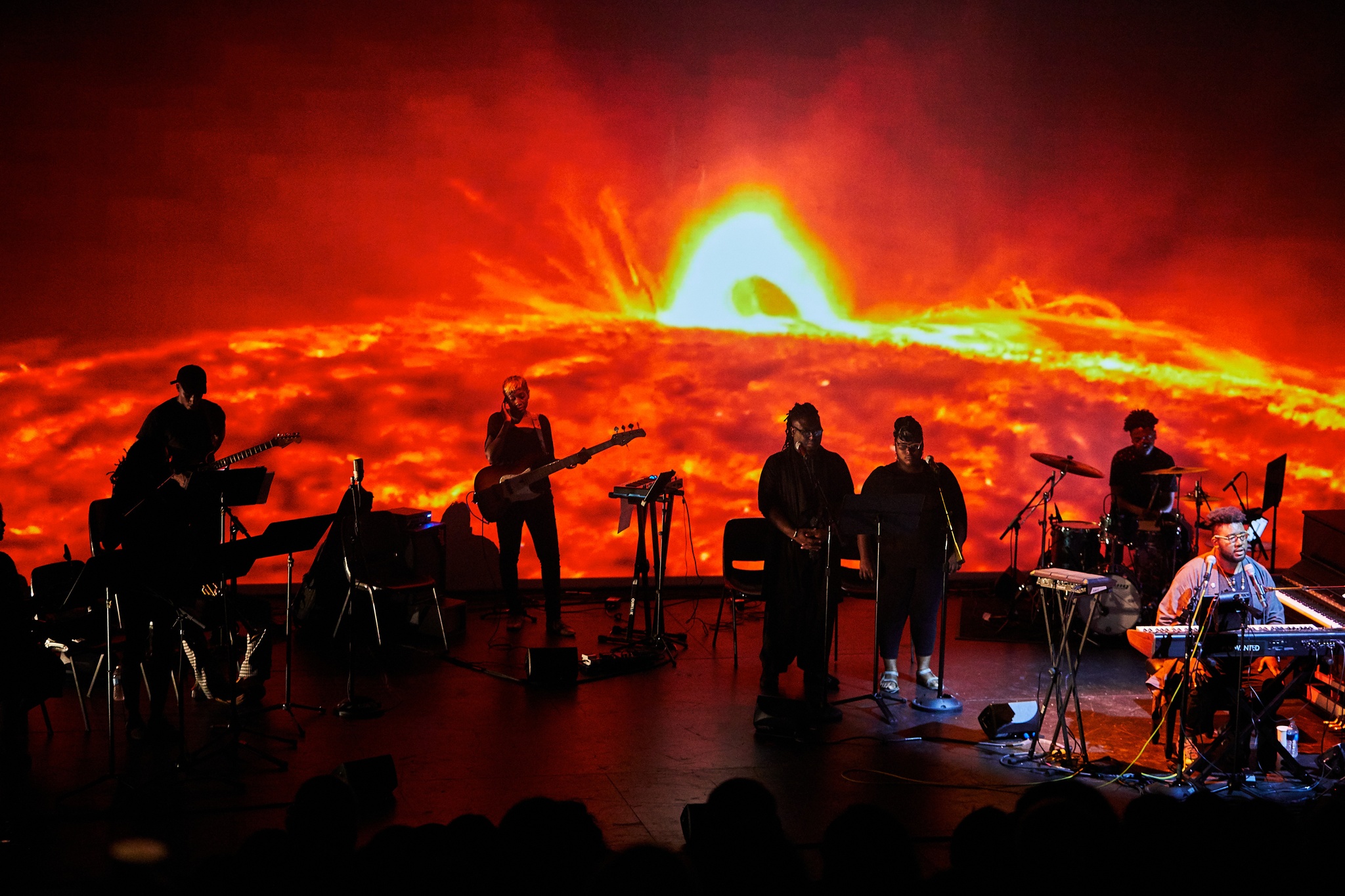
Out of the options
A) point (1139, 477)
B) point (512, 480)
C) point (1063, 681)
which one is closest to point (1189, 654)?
point (1063, 681)

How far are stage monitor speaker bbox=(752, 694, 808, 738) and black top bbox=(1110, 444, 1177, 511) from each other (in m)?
4.19

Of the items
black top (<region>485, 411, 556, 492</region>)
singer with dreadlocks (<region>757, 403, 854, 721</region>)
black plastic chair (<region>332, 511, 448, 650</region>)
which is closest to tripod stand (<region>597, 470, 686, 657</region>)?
black top (<region>485, 411, 556, 492</region>)

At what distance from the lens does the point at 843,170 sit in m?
9.37

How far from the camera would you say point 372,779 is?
15.4 feet

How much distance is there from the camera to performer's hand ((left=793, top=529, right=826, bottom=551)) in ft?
20.1

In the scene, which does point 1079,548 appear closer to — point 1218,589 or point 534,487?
point 1218,589

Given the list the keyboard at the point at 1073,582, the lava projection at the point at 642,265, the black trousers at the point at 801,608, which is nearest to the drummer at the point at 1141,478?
the lava projection at the point at 642,265

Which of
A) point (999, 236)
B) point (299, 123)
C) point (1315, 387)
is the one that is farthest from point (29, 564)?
point (1315, 387)

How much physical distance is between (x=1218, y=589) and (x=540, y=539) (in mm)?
4167

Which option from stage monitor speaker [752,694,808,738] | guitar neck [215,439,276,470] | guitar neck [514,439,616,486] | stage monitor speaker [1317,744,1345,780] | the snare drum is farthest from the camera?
the snare drum

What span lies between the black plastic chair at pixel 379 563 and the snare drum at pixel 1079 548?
13.9 feet

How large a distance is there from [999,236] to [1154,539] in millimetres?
2832

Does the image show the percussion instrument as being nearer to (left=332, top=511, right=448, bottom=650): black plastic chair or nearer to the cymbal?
the cymbal

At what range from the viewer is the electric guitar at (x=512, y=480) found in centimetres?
769
